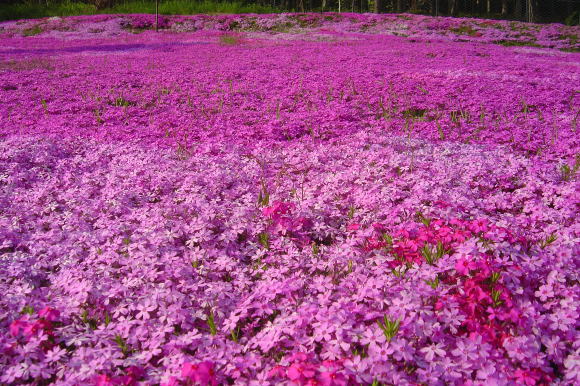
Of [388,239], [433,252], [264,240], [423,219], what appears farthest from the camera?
[423,219]

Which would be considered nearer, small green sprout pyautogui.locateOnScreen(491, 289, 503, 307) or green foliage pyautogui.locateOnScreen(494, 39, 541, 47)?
small green sprout pyautogui.locateOnScreen(491, 289, 503, 307)

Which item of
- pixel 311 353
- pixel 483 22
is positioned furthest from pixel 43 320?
pixel 483 22

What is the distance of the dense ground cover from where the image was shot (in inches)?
140

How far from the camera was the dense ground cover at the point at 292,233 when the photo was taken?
11.6 feet

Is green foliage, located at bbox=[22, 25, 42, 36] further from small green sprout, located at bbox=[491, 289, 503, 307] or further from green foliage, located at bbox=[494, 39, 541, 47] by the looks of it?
small green sprout, located at bbox=[491, 289, 503, 307]

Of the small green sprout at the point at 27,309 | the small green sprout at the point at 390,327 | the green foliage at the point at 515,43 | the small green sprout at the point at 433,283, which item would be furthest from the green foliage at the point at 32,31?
the small green sprout at the point at 390,327

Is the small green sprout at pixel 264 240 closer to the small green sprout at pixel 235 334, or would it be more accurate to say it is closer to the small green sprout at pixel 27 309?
the small green sprout at pixel 235 334

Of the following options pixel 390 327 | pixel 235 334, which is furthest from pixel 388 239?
pixel 235 334

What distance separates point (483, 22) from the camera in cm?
3294

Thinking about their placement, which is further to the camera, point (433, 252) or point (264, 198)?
point (264, 198)

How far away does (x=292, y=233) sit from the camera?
18.6 ft

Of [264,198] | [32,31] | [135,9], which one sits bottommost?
[264,198]

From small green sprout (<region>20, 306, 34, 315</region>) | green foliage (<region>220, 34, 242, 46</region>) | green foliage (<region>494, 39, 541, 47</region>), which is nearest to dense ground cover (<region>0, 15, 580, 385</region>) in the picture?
small green sprout (<region>20, 306, 34, 315</region>)

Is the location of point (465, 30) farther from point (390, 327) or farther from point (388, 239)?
point (390, 327)
